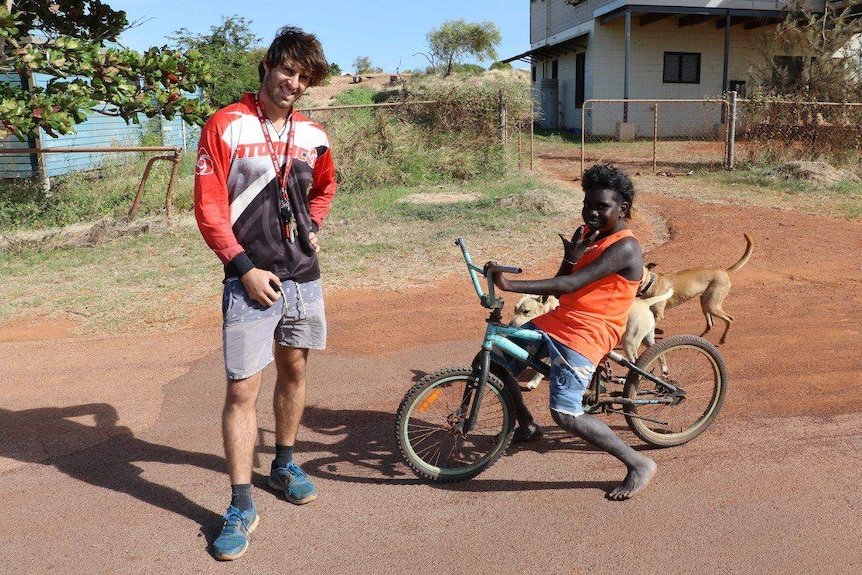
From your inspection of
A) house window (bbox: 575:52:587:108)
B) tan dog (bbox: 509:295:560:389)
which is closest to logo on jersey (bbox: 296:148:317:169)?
tan dog (bbox: 509:295:560:389)

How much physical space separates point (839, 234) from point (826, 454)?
721 centimetres

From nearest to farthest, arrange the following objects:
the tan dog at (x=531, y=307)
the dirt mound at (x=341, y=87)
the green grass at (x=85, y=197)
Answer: the tan dog at (x=531, y=307) → the green grass at (x=85, y=197) → the dirt mound at (x=341, y=87)

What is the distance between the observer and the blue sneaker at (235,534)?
10.3 feet

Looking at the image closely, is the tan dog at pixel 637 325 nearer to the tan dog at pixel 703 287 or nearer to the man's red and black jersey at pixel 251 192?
the tan dog at pixel 703 287

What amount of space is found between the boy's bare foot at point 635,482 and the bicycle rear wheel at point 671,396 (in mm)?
482

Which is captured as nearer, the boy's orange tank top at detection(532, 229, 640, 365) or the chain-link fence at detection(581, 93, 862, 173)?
the boy's orange tank top at detection(532, 229, 640, 365)

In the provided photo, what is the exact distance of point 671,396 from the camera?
13.4 ft

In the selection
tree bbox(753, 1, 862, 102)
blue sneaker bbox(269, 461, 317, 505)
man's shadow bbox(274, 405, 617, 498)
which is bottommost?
man's shadow bbox(274, 405, 617, 498)

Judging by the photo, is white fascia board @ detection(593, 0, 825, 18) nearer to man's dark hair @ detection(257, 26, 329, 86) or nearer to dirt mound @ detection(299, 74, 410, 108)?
dirt mound @ detection(299, 74, 410, 108)

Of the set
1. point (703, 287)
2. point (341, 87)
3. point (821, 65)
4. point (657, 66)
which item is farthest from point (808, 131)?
point (341, 87)

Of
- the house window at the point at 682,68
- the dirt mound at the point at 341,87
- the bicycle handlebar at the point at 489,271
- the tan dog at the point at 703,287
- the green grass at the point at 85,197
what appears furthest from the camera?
A: the dirt mound at the point at 341,87

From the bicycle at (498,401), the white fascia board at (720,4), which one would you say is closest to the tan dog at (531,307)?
the bicycle at (498,401)

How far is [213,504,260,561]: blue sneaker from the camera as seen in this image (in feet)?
10.3

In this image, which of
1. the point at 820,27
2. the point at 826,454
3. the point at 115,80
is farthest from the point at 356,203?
the point at 820,27
